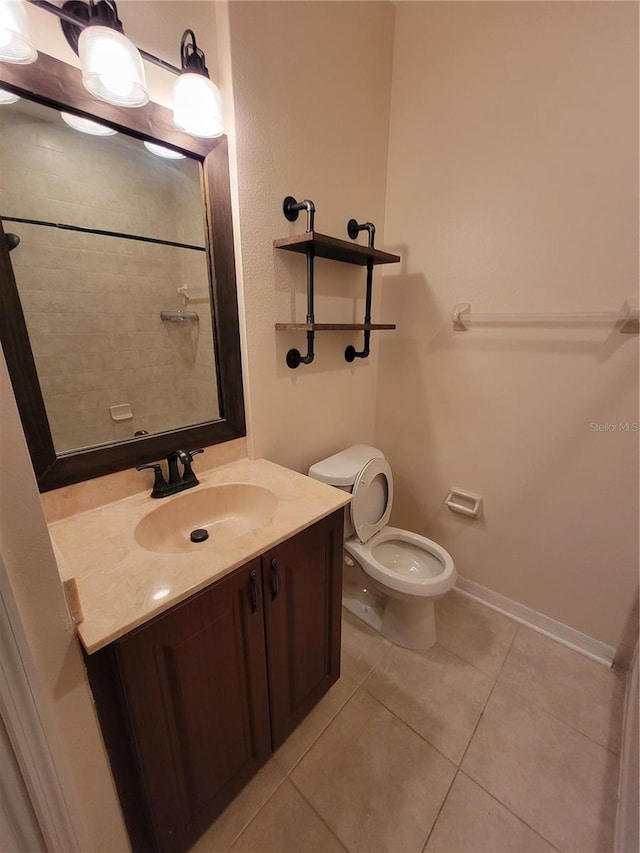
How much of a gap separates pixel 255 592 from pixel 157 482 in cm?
49

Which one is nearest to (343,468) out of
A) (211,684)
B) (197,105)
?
(211,684)

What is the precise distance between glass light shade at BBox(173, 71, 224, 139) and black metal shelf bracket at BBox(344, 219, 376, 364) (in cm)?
69

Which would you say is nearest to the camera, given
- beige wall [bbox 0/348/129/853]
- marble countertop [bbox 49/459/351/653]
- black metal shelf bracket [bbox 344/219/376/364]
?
beige wall [bbox 0/348/129/853]

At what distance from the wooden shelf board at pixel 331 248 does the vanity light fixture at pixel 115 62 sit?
41 cm

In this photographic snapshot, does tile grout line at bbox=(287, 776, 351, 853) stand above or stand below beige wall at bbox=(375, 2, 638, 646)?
below

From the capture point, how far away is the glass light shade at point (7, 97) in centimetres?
78

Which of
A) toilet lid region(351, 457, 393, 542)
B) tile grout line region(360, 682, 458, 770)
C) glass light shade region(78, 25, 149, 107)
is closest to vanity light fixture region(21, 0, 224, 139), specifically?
glass light shade region(78, 25, 149, 107)

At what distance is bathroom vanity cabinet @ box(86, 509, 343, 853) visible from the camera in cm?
72

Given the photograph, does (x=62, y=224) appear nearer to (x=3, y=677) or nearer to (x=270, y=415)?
(x=270, y=415)

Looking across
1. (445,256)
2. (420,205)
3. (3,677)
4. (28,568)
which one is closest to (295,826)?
(3,677)

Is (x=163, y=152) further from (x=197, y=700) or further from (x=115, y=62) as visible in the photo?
(x=197, y=700)

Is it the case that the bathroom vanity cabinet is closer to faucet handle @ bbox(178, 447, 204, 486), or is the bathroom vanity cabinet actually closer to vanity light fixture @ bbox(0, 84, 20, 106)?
faucet handle @ bbox(178, 447, 204, 486)

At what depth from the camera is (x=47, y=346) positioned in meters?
0.92

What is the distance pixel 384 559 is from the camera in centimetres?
165
